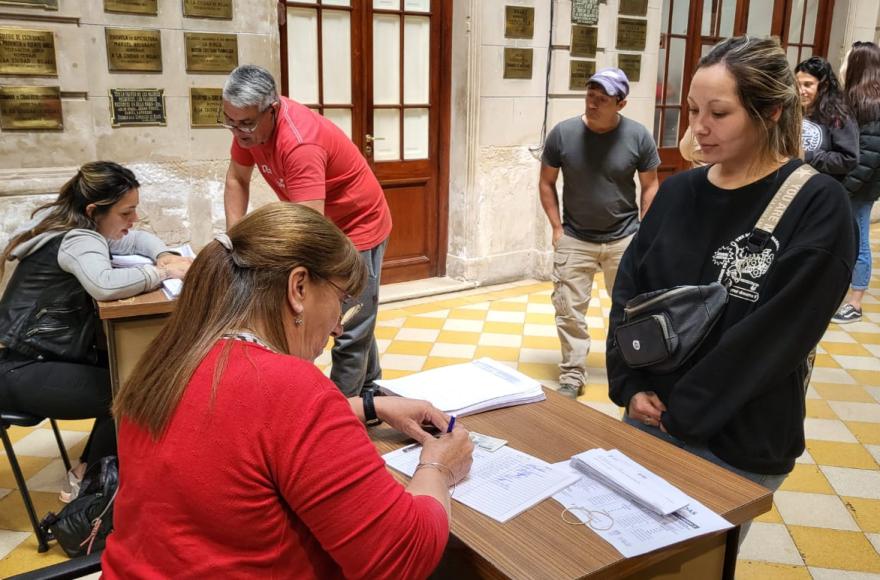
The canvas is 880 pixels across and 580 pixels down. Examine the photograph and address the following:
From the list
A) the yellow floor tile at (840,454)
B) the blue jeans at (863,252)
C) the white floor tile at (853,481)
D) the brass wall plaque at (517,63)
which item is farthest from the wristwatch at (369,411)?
the brass wall plaque at (517,63)

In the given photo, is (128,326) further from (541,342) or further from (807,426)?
(807,426)

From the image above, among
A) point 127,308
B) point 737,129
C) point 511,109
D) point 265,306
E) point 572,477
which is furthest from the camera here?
point 511,109

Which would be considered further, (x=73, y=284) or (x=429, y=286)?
(x=429, y=286)

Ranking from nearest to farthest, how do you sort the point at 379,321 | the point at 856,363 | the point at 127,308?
the point at 127,308 → the point at 856,363 → the point at 379,321

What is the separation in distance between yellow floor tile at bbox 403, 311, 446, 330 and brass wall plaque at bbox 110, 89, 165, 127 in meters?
2.01

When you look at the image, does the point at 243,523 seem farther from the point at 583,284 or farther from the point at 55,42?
the point at 55,42

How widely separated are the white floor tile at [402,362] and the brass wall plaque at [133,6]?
2415 mm

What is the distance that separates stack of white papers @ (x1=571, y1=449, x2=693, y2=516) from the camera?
1.39m

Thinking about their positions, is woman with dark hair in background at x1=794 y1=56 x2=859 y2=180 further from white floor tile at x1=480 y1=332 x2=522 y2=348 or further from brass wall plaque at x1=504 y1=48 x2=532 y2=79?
brass wall plaque at x1=504 y1=48 x2=532 y2=79

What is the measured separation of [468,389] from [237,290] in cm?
85

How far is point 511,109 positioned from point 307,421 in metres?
5.27

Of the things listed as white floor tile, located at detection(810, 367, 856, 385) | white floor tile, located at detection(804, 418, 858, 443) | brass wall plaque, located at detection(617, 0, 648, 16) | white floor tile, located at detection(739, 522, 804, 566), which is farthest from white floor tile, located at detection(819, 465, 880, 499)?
brass wall plaque, located at detection(617, 0, 648, 16)

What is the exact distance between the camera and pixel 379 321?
17.4 feet

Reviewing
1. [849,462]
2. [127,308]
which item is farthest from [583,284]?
[127,308]
